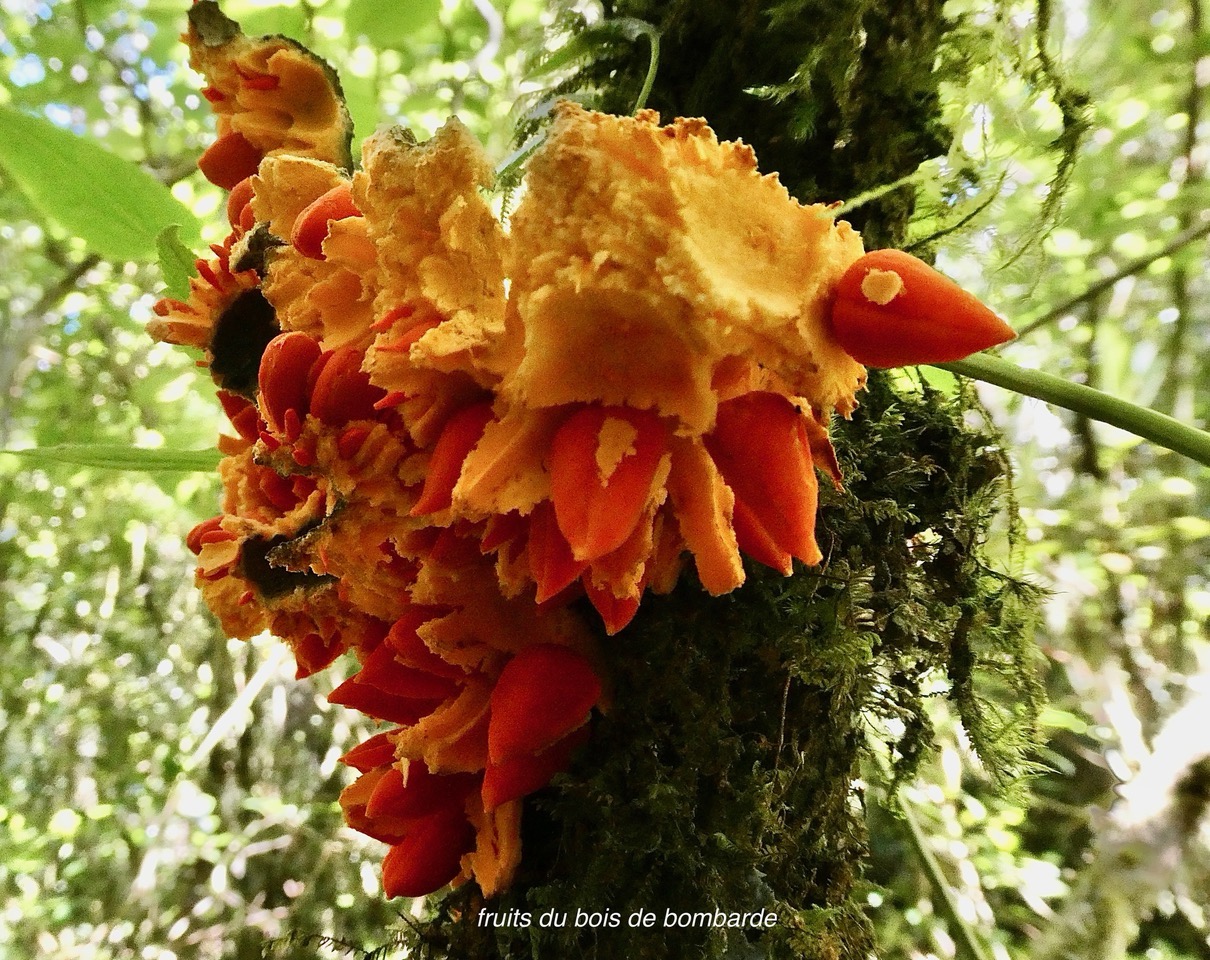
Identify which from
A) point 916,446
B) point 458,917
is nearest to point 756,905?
point 458,917

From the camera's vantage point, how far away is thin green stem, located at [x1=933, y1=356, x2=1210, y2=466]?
1.80 ft

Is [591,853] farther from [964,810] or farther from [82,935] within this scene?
[82,935]

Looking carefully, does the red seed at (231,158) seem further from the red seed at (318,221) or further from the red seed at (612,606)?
the red seed at (612,606)

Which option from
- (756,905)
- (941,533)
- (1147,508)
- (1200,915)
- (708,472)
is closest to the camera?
(708,472)

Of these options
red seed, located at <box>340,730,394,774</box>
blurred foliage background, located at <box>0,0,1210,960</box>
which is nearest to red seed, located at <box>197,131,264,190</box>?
blurred foliage background, located at <box>0,0,1210,960</box>

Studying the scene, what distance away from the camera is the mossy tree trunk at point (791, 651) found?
0.54 metres

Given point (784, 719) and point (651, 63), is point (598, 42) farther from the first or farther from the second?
point (784, 719)

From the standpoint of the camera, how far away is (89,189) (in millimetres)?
826

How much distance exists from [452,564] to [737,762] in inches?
9.9

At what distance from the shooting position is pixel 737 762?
58cm

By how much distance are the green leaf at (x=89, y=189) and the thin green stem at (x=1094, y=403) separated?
0.80 metres

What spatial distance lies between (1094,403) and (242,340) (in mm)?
634

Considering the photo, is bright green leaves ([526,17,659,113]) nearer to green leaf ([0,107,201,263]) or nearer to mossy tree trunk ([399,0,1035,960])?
mossy tree trunk ([399,0,1035,960])

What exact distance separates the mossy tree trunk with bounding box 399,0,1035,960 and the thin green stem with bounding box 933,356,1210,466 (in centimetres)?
10
